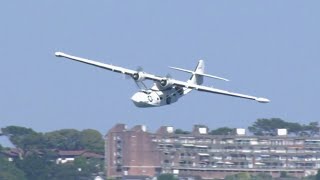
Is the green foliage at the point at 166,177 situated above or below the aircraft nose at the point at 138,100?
above

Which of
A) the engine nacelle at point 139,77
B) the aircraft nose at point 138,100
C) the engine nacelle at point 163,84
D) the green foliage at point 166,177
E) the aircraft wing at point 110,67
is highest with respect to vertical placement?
the aircraft wing at point 110,67

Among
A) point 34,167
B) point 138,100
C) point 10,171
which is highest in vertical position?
point 34,167

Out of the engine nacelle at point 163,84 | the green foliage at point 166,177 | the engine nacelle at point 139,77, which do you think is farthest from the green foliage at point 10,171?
the engine nacelle at point 163,84

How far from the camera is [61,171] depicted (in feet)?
634

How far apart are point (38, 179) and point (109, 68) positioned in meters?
68.9

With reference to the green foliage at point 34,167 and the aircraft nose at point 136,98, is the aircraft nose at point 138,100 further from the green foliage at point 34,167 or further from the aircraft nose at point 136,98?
the green foliage at point 34,167

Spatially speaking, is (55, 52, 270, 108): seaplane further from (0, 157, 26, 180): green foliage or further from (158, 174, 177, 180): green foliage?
(158, 174, 177, 180): green foliage

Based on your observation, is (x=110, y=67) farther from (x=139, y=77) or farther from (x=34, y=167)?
(x=34, y=167)

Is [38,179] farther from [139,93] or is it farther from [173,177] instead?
[139,93]

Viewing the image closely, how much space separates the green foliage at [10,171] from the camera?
17855cm

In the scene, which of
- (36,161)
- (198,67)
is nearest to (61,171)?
(36,161)

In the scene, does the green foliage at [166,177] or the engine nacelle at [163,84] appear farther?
the green foliage at [166,177]

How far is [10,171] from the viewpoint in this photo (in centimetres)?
18325

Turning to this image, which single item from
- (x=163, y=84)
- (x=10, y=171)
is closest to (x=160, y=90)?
(x=163, y=84)
